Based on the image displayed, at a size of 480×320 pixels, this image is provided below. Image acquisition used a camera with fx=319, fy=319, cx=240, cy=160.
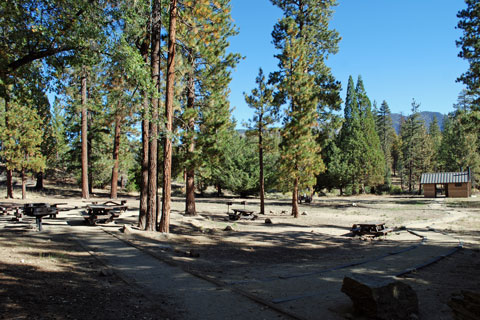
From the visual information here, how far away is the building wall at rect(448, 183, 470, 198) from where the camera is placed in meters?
44.9

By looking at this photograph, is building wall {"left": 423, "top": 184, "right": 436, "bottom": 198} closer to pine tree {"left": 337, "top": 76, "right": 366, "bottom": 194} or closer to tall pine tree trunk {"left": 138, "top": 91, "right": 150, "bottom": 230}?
pine tree {"left": 337, "top": 76, "right": 366, "bottom": 194}

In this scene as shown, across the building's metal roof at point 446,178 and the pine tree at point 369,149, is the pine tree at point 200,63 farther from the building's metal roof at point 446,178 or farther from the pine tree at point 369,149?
the building's metal roof at point 446,178

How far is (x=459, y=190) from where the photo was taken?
149ft

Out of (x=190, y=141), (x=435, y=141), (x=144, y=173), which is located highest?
(x=435, y=141)

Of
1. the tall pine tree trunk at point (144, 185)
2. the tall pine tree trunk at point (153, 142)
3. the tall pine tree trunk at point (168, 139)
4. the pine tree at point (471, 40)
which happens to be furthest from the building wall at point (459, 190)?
the tall pine tree trunk at point (153, 142)

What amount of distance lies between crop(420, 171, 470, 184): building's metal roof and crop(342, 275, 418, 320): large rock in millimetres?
49252

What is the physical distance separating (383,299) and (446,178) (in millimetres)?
50373

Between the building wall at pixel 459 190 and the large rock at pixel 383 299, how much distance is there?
49663mm

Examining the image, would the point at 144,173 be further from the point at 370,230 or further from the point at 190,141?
the point at 370,230

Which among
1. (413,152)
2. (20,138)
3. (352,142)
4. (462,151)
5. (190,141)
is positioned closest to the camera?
(190,141)

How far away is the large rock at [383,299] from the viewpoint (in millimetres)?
4453


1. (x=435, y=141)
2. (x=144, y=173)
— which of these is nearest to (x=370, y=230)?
(x=144, y=173)

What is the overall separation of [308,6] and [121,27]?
2056 centimetres

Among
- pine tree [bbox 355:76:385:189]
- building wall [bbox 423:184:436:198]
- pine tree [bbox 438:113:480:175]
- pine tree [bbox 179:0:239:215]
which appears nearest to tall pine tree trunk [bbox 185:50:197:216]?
pine tree [bbox 179:0:239:215]
